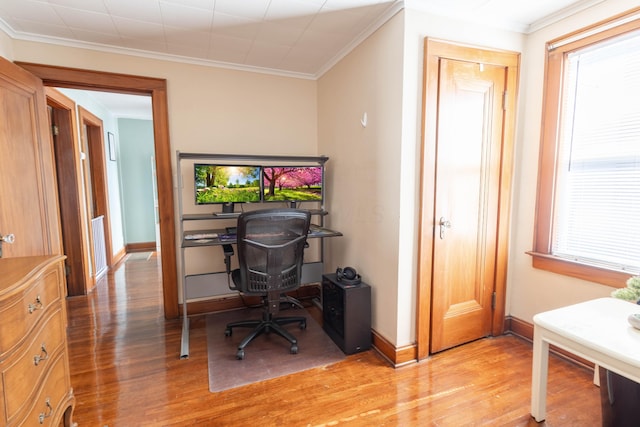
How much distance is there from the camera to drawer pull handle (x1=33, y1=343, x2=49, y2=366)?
118 centimetres

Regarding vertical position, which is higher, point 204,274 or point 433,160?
point 433,160

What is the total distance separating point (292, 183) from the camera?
9.48 feet

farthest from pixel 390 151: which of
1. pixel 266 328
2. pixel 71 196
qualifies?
pixel 71 196

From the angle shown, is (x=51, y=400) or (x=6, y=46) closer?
(x=51, y=400)

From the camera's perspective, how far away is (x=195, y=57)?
2740 mm

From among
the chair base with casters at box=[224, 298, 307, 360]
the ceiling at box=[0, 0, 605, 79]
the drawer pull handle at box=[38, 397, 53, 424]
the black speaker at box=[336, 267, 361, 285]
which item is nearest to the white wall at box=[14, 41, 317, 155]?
the ceiling at box=[0, 0, 605, 79]

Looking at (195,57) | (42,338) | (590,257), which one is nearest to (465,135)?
(590,257)

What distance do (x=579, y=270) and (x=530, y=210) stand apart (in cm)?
51

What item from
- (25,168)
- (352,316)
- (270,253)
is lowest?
(352,316)

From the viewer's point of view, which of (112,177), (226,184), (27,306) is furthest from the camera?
(112,177)

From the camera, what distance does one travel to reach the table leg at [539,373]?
1.50m

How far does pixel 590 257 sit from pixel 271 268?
6.92ft

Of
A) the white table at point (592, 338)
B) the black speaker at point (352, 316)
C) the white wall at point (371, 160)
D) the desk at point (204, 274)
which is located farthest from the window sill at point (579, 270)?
the desk at point (204, 274)

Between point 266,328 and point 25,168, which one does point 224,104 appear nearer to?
point 25,168
